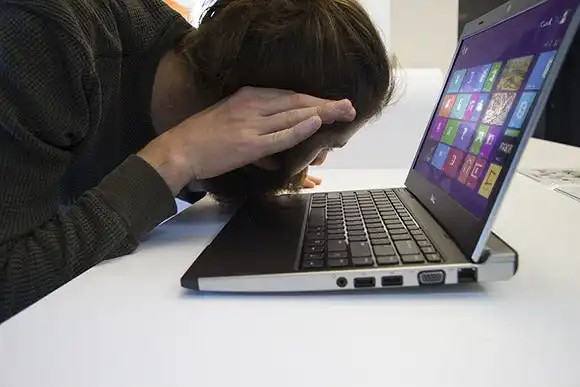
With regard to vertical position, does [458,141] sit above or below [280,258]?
above

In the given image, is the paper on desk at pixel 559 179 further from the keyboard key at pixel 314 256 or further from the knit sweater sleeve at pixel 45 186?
the knit sweater sleeve at pixel 45 186

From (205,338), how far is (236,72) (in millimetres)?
436

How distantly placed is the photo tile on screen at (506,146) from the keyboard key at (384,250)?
4.7 inches

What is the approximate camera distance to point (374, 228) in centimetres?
60

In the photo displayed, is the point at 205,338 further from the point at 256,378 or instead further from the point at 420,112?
the point at 420,112

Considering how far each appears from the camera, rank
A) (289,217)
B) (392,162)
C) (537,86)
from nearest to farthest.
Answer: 1. (537,86)
2. (289,217)
3. (392,162)

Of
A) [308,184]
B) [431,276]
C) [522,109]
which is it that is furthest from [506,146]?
[308,184]

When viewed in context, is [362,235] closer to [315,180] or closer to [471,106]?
[471,106]

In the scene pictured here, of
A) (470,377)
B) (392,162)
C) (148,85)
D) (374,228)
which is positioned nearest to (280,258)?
(374,228)

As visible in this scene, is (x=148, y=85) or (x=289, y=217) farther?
(x=148, y=85)

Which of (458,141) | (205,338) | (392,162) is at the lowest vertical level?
(392,162)

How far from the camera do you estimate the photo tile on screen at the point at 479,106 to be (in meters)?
0.61

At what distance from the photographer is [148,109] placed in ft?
2.79

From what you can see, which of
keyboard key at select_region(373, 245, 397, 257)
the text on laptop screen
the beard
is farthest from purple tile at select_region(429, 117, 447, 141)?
keyboard key at select_region(373, 245, 397, 257)
